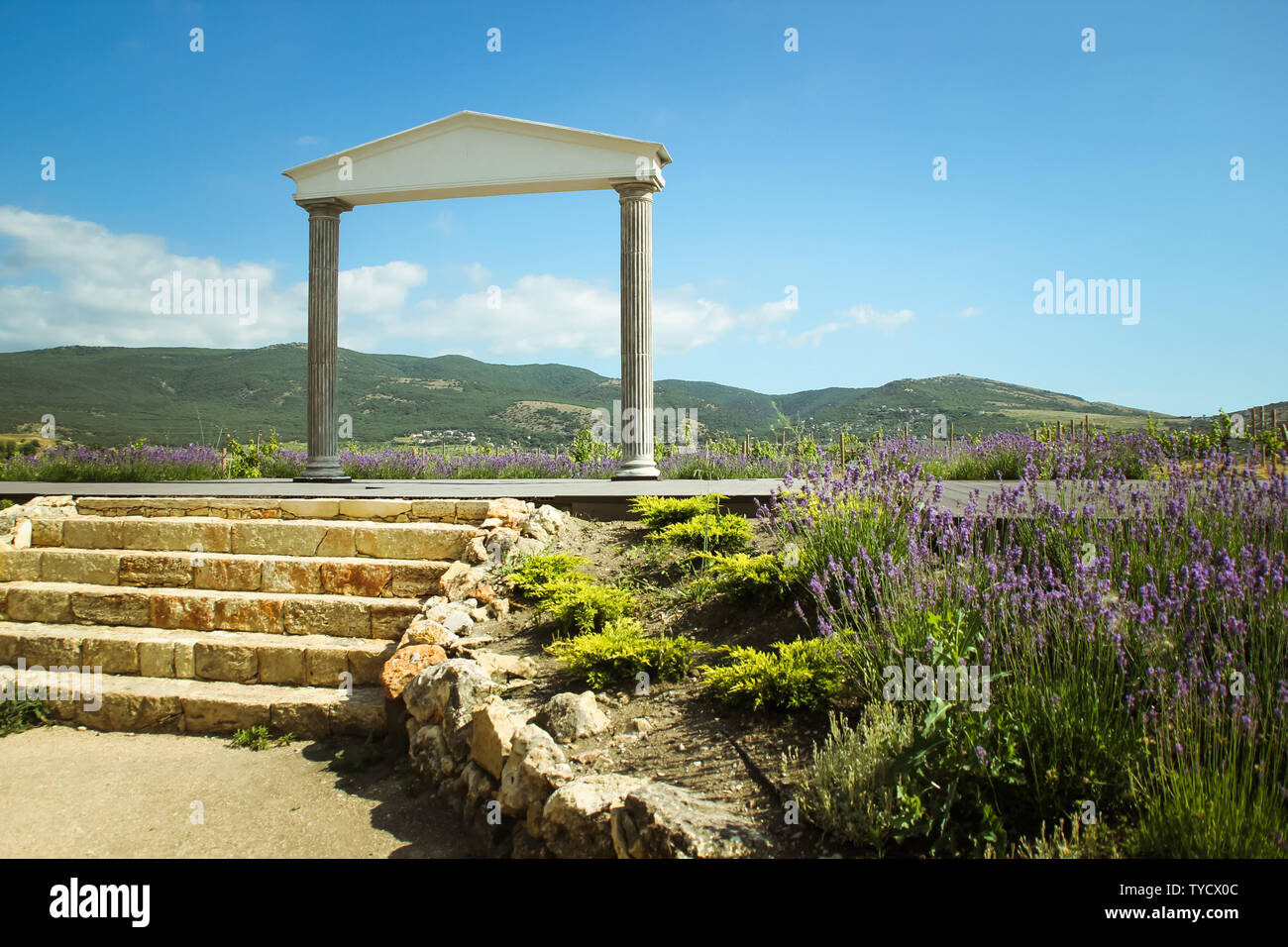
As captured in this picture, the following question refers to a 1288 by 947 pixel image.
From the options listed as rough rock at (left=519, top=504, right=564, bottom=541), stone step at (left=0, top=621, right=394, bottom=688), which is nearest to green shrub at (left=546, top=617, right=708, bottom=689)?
stone step at (left=0, top=621, right=394, bottom=688)

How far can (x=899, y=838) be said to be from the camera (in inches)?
103

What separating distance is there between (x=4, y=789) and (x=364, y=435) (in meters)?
45.3

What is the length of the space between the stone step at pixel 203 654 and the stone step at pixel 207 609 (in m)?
0.09

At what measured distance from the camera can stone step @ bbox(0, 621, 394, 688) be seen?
5.82m

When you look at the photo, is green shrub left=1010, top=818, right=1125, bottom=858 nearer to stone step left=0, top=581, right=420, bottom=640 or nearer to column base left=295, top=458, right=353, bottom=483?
stone step left=0, top=581, right=420, bottom=640

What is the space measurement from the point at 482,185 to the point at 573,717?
9.68 meters

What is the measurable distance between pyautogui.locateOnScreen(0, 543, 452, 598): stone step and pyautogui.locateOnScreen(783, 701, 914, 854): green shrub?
4200 mm

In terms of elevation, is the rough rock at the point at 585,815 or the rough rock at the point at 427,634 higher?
the rough rock at the point at 427,634

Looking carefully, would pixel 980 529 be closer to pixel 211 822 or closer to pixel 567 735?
pixel 567 735

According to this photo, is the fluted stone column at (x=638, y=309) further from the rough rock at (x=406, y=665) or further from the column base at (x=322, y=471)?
the rough rock at (x=406, y=665)

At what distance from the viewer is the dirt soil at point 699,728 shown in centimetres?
Result: 305

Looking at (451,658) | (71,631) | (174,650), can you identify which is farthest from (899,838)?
(71,631)

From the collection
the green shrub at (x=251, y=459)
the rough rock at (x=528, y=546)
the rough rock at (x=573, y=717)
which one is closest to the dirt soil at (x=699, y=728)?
the rough rock at (x=573, y=717)

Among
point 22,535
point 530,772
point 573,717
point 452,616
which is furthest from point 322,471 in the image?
point 530,772
